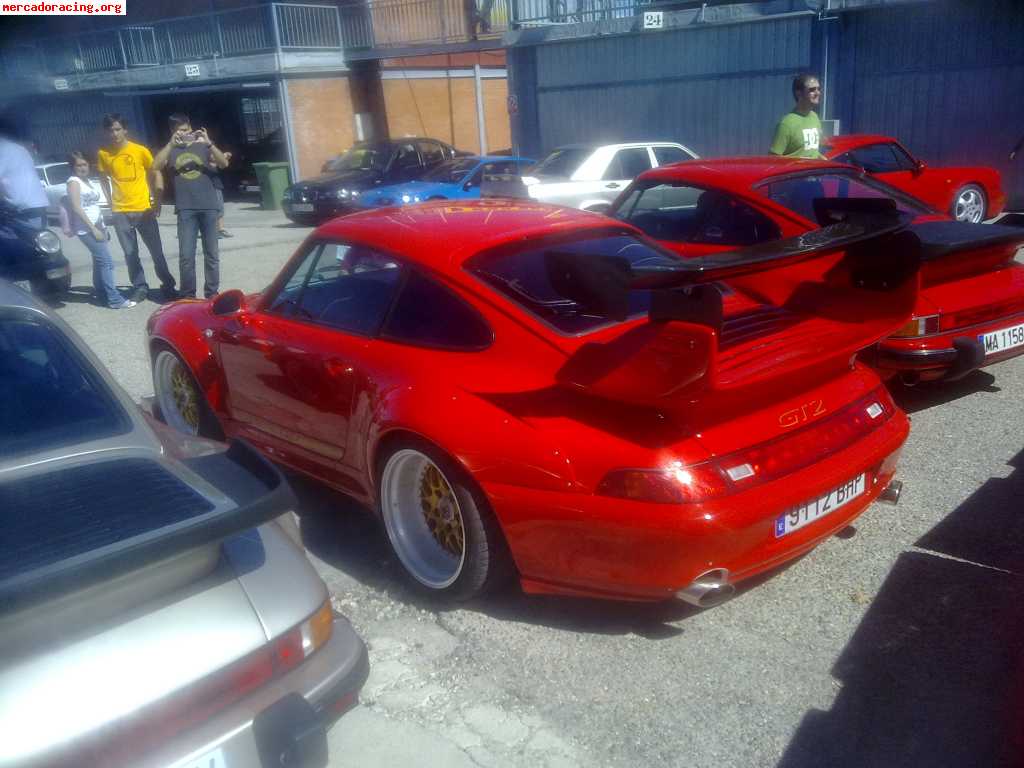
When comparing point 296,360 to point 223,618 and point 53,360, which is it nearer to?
point 53,360

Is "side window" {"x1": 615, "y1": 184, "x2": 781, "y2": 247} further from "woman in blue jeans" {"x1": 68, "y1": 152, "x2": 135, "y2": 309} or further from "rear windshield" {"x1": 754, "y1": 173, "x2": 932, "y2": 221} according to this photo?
"woman in blue jeans" {"x1": 68, "y1": 152, "x2": 135, "y2": 309}

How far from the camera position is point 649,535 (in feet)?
8.91

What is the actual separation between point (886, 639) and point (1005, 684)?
0.37 meters

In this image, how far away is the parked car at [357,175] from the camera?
16.4 meters

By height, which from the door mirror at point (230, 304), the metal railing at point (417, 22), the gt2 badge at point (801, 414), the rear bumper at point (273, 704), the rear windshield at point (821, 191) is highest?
the metal railing at point (417, 22)

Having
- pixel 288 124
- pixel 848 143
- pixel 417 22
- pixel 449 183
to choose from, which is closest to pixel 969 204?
pixel 848 143

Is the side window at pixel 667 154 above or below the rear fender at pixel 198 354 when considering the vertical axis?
above

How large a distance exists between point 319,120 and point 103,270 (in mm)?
14330

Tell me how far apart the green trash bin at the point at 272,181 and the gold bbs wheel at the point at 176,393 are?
16666 mm

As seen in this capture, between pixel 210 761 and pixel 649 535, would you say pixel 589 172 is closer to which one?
pixel 649 535

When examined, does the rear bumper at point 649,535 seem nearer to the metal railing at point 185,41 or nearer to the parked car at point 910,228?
the parked car at point 910,228

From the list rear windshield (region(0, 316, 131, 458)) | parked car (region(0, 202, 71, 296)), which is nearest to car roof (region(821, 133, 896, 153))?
parked car (region(0, 202, 71, 296))

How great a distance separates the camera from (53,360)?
2816mm

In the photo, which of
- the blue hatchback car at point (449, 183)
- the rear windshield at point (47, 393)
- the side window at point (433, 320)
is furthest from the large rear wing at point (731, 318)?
the blue hatchback car at point (449, 183)
